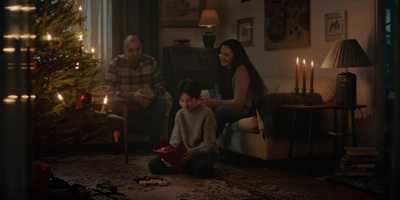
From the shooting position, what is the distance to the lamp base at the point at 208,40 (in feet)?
18.6

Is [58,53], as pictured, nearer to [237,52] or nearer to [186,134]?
[186,134]

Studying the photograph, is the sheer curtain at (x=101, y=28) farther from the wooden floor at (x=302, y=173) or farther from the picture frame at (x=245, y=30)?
the wooden floor at (x=302, y=173)

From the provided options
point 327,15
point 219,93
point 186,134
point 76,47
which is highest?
point 327,15

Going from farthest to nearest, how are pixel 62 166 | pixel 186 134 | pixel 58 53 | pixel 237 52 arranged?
pixel 237 52
pixel 62 166
pixel 186 134
pixel 58 53

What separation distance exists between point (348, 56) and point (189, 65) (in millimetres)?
2279

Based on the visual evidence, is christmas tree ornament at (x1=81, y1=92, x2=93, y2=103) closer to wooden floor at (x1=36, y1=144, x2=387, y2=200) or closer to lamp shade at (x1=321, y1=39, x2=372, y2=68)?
wooden floor at (x1=36, y1=144, x2=387, y2=200)

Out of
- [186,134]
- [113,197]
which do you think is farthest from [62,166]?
[113,197]

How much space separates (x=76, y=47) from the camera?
241 cm

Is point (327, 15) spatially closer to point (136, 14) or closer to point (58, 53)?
point (136, 14)

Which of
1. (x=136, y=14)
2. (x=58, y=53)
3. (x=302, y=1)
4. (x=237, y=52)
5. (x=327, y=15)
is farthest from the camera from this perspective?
(x=136, y=14)

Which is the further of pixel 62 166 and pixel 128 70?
pixel 128 70

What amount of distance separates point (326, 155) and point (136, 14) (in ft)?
9.32

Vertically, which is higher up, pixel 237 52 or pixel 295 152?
pixel 237 52

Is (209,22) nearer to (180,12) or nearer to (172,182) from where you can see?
(180,12)
